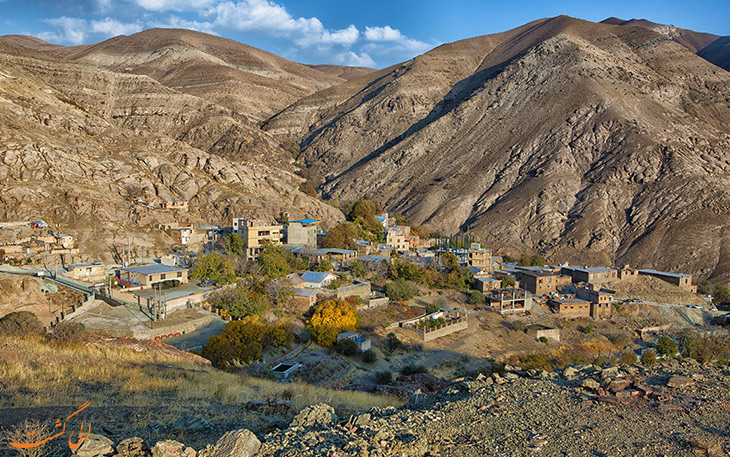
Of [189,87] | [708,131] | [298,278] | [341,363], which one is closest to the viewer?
[341,363]

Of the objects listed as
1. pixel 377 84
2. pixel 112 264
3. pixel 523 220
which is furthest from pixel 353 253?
pixel 377 84

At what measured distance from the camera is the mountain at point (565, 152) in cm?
4772

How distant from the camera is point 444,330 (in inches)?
1064

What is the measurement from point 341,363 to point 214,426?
13.9 m

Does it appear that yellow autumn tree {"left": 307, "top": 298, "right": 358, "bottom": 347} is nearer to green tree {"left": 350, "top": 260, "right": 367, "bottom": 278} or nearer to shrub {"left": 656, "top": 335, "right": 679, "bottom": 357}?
green tree {"left": 350, "top": 260, "right": 367, "bottom": 278}

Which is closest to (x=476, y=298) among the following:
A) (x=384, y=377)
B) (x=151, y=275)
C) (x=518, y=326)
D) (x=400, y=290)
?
(x=518, y=326)

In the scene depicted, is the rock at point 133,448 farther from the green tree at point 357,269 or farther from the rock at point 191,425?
the green tree at point 357,269

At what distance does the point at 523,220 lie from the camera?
52.2m

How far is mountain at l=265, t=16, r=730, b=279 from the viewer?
47.7 meters

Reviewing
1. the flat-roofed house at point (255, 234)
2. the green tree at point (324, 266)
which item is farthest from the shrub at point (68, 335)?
the flat-roofed house at point (255, 234)

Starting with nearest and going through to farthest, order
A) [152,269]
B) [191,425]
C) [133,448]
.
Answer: [133,448]
[191,425]
[152,269]

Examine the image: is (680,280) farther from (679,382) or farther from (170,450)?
A: (170,450)

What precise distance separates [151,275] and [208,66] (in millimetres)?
100367

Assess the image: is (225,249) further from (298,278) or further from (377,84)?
(377,84)
